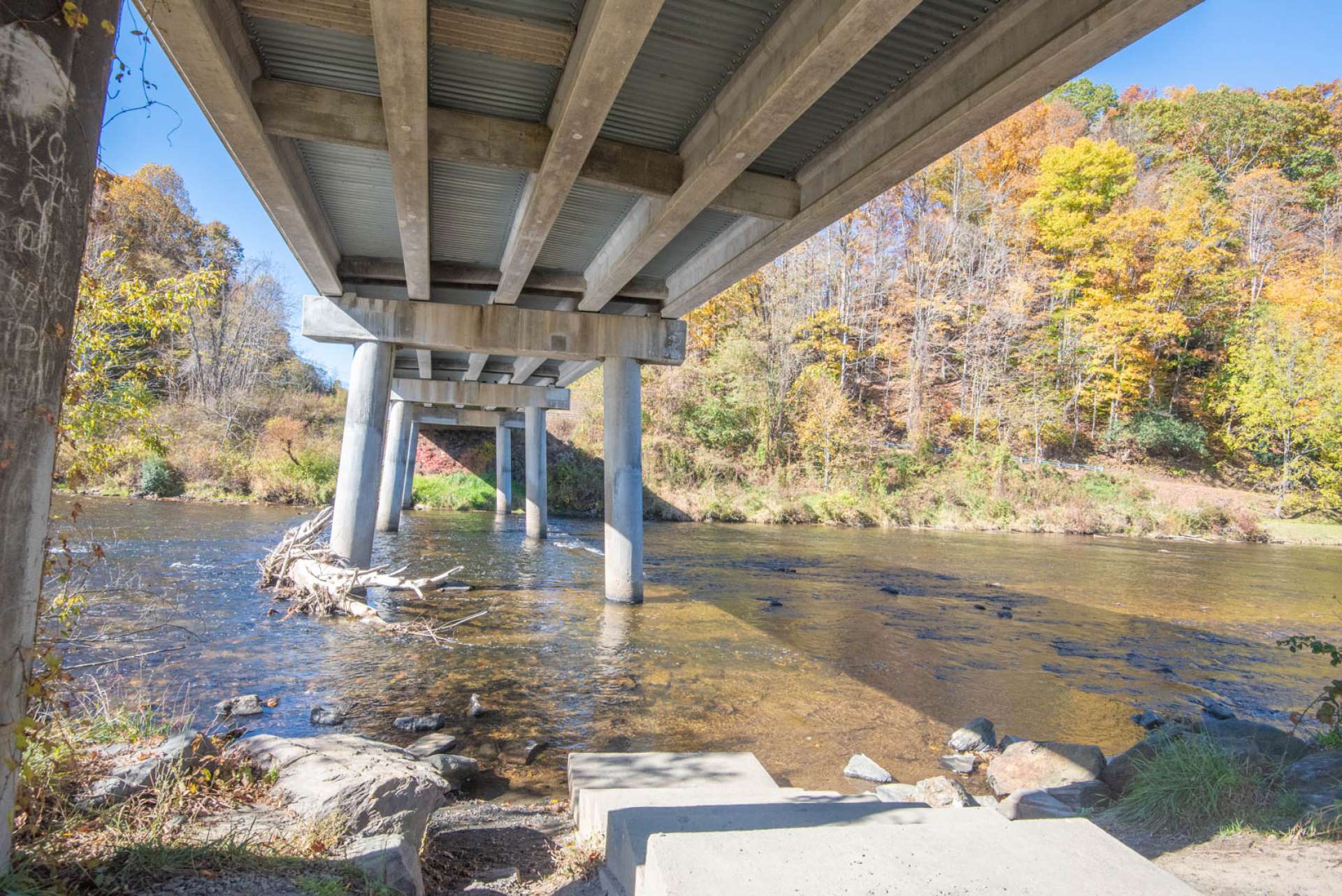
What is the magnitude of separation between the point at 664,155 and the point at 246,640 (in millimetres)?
7405

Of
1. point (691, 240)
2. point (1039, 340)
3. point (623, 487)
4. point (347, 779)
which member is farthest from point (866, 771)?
point (1039, 340)

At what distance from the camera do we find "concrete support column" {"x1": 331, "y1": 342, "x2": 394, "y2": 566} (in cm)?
1071

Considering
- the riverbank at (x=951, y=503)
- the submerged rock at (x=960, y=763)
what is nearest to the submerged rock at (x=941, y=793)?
the submerged rock at (x=960, y=763)

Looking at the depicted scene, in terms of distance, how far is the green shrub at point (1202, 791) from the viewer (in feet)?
13.0

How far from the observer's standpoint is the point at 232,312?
36906 millimetres

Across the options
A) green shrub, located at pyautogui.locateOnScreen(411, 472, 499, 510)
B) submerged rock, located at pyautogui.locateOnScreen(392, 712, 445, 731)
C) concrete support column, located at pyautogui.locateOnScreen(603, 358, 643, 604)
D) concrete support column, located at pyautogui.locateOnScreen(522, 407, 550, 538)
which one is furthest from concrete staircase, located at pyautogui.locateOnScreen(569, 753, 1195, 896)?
green shrub, located at pyautogui.locateOnScreen(411, 472, 499, 510)

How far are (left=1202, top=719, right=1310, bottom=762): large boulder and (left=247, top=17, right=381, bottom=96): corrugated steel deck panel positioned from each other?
307 inches

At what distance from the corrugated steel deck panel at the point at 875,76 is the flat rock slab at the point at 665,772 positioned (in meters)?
5.24

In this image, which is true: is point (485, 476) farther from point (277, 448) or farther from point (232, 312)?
point (232, 312)

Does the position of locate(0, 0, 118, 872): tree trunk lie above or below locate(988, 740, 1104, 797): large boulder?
above

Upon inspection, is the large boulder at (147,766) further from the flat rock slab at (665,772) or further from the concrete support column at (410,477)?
the concrete support column at (410,477)

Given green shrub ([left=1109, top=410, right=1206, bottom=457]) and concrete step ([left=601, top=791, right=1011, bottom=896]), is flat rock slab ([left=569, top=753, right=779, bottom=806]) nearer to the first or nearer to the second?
concrete step ([left=601, top=791, right=1011, bottom=896])

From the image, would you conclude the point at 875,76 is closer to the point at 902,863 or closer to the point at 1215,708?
the point at 902,863

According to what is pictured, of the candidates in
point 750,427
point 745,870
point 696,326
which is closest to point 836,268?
point 696,326
